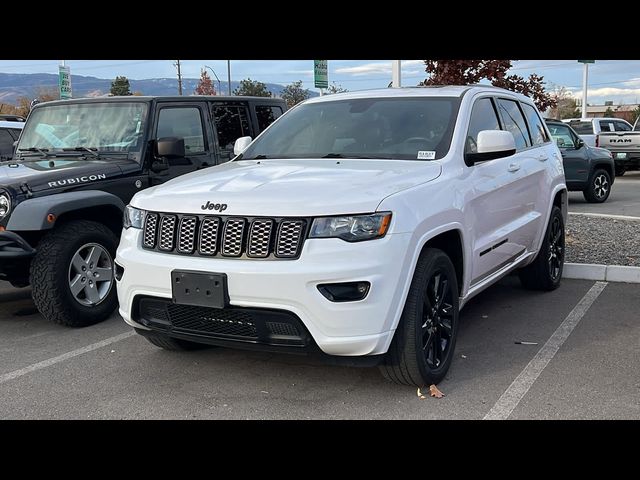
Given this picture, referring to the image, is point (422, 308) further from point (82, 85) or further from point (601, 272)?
point (82, 85)

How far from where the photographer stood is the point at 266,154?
16.8ft

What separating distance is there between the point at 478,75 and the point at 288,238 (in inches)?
347

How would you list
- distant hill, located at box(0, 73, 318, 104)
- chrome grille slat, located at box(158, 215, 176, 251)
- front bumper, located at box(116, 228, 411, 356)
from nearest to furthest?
1. front bumper, located at box(116, 228, 411, 356)
2. chrome grille slat, located at box(158, 215, 176, 251)
3. distant hill, located at box(0, 73, 318, 104)

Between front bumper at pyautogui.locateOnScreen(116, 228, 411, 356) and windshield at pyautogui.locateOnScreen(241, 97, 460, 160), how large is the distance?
1.19 m

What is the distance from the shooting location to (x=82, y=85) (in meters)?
Answer: 103

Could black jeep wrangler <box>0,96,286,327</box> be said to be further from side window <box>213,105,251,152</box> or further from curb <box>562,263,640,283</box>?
curb <box>562,263,640,283</box>

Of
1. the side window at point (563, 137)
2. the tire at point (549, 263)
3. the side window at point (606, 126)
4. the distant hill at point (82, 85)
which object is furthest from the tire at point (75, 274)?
the distant hill at point (82, 85)

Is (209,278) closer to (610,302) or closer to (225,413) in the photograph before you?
(225,413)

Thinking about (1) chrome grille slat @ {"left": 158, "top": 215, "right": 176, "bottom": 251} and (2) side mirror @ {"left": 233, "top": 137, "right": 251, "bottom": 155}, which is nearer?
(1) chrome grille slat @ {"left": 158, "top": 215, "right": 176, "bottom": 251}

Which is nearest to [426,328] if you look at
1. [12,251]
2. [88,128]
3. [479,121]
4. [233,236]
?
[233,236]

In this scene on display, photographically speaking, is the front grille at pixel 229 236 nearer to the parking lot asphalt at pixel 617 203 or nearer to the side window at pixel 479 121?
the side window at pixel 479 121

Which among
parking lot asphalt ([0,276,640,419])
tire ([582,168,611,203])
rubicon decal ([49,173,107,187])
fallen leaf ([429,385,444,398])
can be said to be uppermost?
rubicon decal ([49,173,107,187])

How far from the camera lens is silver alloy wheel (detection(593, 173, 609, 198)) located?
45.5 feet

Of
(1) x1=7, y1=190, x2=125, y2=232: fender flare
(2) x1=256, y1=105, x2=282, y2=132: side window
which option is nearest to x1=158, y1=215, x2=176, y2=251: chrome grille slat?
(1) x1=7, y1=190, x2=125, y2=232: fender flare
